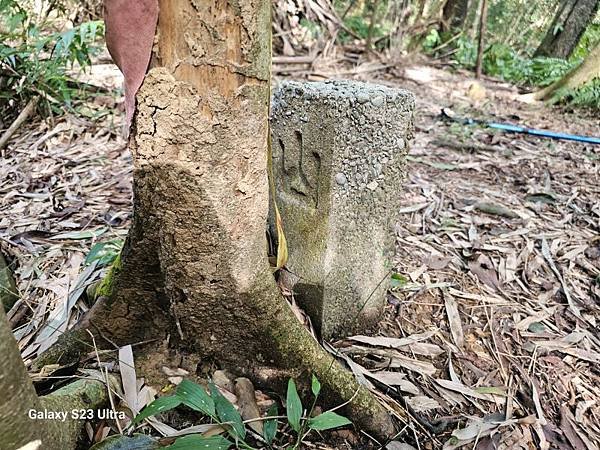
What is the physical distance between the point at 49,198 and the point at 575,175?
11.9ft

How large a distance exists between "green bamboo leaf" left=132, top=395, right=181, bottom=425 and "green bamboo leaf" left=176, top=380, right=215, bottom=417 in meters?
0.02

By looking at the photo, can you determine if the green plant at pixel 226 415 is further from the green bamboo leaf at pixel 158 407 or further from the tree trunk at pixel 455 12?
the tree trunk at pixel 455 12

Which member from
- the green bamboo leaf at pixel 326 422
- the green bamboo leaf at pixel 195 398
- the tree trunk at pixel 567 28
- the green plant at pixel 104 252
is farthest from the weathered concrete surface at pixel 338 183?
the tree trunk at pixel 567 28

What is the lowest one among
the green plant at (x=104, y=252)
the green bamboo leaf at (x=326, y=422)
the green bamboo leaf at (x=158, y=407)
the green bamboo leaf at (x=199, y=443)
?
the green bamboo leaf at (x=326, y=422)

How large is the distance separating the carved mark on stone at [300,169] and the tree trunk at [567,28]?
7280 millimetres

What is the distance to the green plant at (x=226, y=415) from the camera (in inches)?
48.0

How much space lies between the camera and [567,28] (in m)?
7.58

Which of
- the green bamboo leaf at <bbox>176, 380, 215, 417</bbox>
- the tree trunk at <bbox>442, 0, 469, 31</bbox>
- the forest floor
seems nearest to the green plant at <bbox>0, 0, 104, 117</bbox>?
the forest floor

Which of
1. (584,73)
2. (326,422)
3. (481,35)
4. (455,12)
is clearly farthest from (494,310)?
(455,12)

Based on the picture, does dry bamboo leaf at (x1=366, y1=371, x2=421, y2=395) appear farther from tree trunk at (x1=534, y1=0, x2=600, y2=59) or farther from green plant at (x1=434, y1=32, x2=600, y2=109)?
tree trunk at (x1=534, y1=0, x2=600, y2=59)

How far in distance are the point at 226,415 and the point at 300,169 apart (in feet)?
2.63

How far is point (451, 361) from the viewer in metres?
1.86

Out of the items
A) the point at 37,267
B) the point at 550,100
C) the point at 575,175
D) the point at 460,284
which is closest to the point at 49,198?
the point at 37,267

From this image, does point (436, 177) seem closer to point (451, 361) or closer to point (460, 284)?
point (460, 284)
